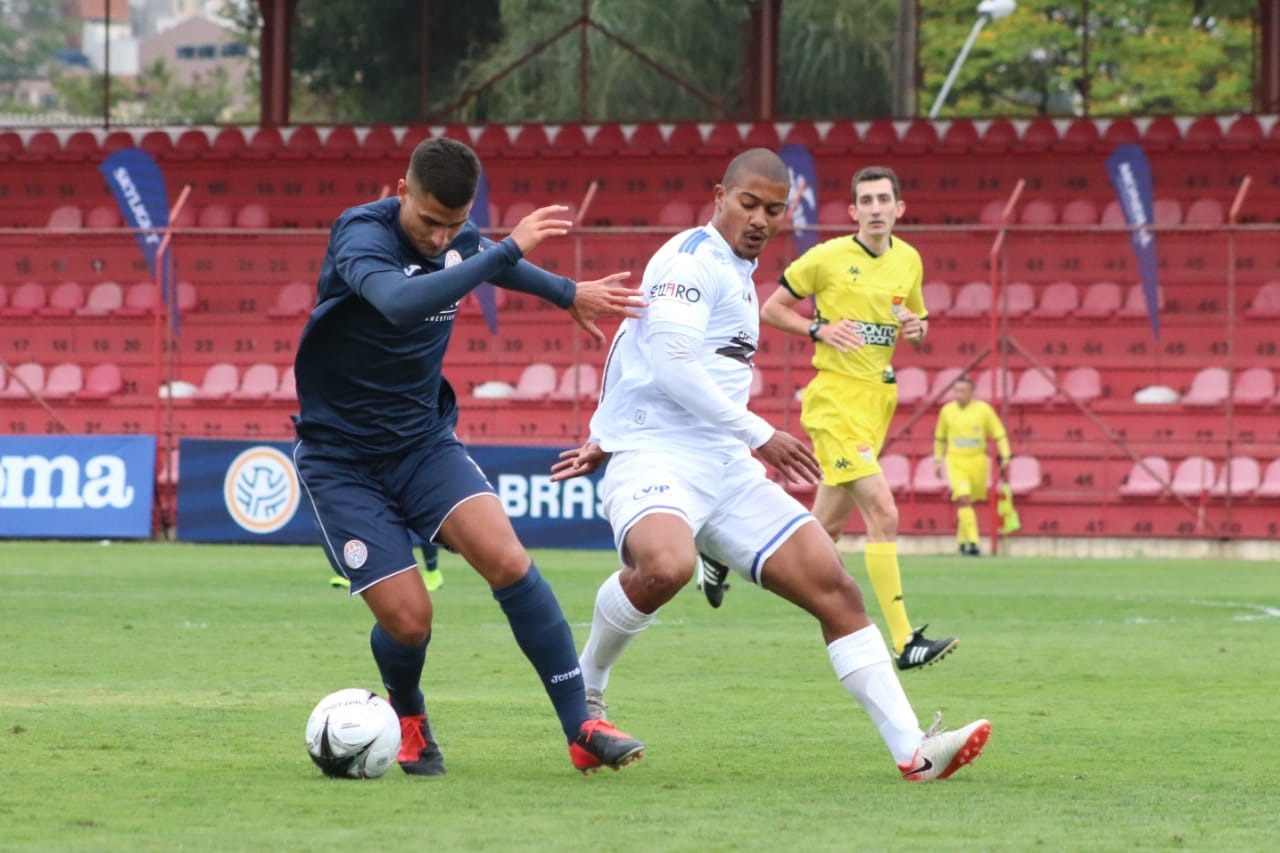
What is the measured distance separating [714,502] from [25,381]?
2010 centimetres

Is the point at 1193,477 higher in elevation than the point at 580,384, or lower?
lower

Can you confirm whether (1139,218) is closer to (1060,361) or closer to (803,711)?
(1060,361)

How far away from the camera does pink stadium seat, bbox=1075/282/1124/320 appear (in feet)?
78.3

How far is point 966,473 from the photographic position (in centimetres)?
2180

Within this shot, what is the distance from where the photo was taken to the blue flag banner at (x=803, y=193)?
22.0m

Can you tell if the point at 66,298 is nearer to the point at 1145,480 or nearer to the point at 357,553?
the point at 1145,480

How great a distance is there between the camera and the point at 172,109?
6303cm

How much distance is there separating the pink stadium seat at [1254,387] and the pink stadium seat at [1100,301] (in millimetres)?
1662

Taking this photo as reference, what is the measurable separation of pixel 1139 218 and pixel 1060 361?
→ 2.22m

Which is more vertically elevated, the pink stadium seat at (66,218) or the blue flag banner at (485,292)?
the pink stadium seat at (66,218)

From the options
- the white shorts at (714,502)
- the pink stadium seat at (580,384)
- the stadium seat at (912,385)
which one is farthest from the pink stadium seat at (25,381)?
the white shorts at (714,502)

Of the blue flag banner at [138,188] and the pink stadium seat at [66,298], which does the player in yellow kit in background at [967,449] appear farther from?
the pink stadium seat at [66,298]

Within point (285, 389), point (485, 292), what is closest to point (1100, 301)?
point (485, 292)

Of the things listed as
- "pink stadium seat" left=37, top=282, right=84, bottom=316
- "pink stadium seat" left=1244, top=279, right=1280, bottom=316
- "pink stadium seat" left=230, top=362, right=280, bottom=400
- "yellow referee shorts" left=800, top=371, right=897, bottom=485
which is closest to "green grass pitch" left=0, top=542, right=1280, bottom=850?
"yellow referee shorts" left=800, top=371, right=897, bottom=485
